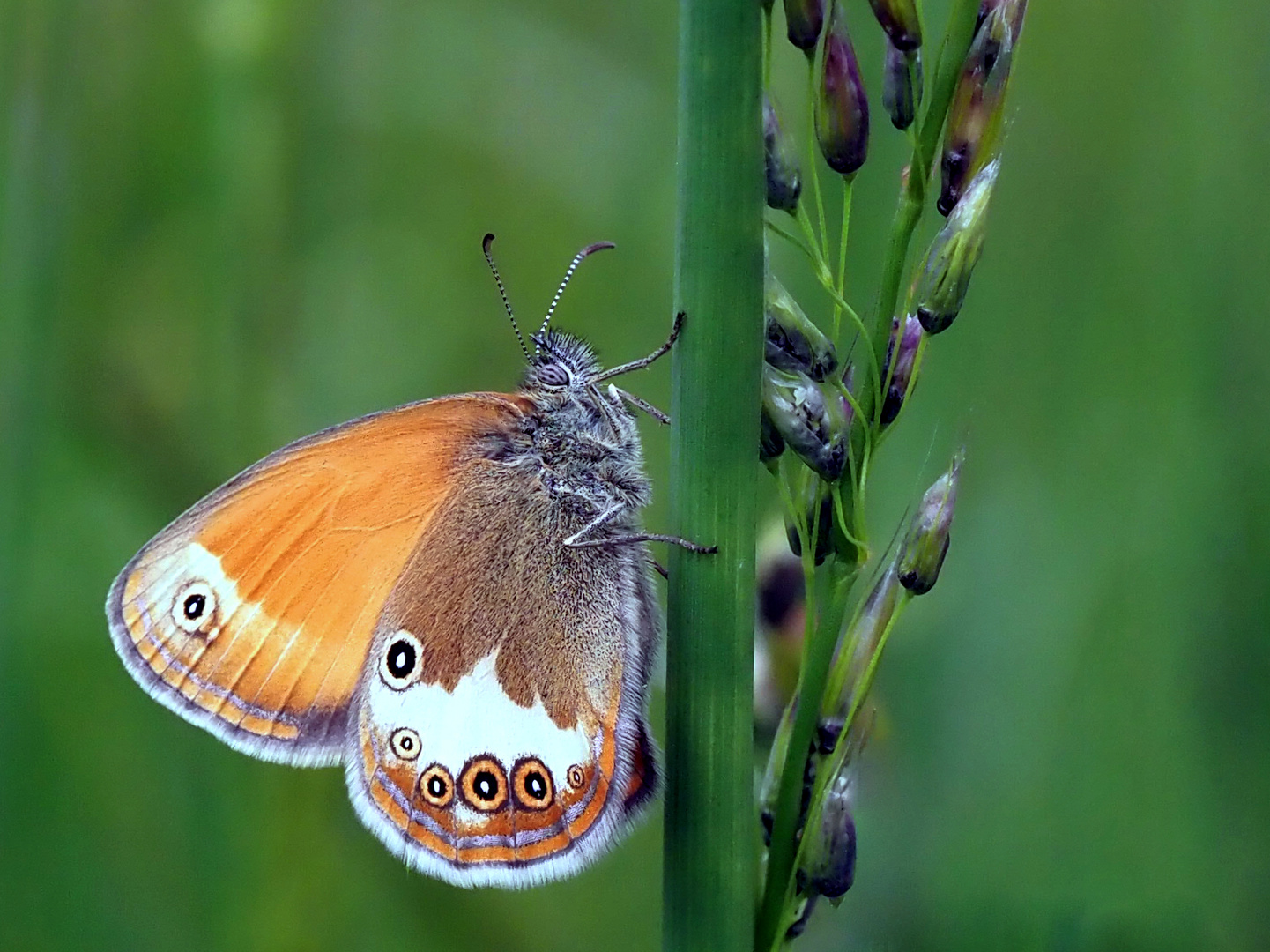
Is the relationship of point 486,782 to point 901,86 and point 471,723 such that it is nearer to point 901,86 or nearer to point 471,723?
point 471,723

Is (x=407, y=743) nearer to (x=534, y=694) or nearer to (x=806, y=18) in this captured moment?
(x=534, y=694)

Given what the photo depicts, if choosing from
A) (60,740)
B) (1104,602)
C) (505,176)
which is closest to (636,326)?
(505,176)

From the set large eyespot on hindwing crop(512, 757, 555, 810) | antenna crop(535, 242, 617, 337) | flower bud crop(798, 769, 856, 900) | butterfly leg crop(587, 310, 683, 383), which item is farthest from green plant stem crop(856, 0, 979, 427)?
large eyespot on hindwing crop(512, 757, 555, 810)

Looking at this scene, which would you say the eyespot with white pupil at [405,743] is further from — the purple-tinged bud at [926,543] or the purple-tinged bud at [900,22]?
the purple-tinged bud at [900,22]

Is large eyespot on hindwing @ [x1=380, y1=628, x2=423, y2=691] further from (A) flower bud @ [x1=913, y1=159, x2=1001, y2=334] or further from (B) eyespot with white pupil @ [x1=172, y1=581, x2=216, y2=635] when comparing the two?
(A) flower bud @ [x1=913, y1=159, x2=1001, y2=334]

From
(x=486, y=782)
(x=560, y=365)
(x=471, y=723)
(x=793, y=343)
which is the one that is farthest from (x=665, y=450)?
(x=793, y=343)

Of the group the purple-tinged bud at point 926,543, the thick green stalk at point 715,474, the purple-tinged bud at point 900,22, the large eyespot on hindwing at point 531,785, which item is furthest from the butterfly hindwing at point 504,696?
the purple-tinged bud at point 900,22
